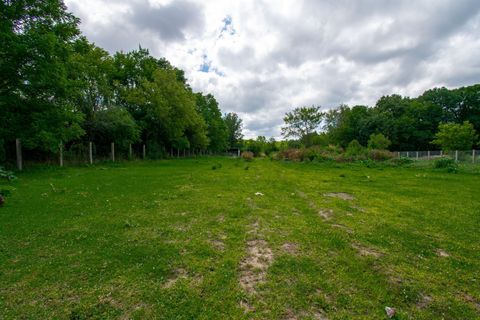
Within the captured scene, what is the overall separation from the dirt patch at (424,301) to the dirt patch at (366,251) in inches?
33.7

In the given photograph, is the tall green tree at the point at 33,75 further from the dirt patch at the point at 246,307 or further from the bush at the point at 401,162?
the bush at the point at 401,162

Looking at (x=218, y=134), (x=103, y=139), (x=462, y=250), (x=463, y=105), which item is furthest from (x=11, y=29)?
(x=463, y=105)

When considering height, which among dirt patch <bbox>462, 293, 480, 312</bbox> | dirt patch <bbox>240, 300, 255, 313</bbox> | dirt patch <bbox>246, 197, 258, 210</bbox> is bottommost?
dirt patch <bbox>462, 293, 480, 312</bbox>

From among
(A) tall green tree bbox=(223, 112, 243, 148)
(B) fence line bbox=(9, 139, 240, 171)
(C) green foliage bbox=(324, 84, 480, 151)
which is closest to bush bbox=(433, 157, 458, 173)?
(B) fence line bbox=(9, 139, 240, 171)

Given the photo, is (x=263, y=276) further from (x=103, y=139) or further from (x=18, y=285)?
(x=103, y=139)

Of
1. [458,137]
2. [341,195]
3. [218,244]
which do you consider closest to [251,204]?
Result: [218,244]

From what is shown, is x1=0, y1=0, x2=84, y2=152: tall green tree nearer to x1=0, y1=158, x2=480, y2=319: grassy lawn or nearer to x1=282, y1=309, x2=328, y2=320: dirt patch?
x1=0, y1=158, x2=480, y2=319: grassy lawn

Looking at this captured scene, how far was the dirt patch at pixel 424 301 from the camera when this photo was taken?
227 cm

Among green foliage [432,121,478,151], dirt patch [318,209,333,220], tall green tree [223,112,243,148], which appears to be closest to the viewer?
dirt patch [318,209,333,220]

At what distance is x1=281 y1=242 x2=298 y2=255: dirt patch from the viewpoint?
11.0 ft

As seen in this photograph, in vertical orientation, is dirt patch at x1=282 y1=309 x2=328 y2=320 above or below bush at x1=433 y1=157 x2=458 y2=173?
below

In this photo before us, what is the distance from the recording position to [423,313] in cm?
217

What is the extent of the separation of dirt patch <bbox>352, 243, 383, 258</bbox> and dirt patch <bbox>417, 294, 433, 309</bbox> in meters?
0.86

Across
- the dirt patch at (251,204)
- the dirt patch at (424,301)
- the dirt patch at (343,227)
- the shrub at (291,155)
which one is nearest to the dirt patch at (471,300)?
the dirt patch at (424,301)
